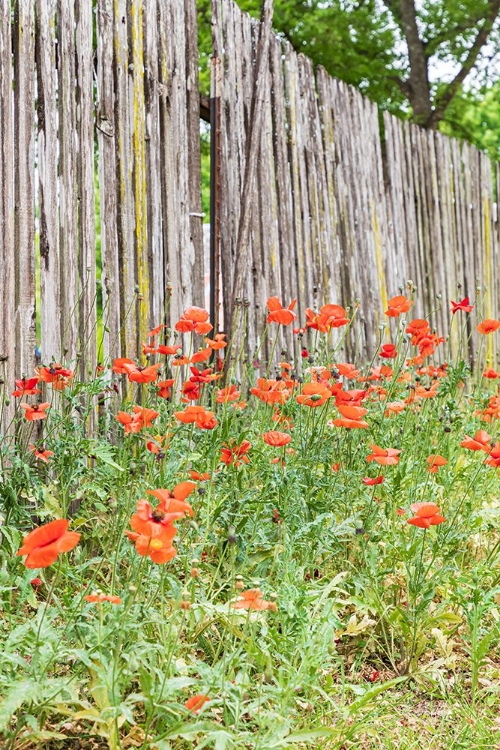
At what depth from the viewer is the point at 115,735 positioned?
1.84m

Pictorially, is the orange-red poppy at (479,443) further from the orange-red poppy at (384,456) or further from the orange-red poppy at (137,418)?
the orange-red poppy at (137,418)

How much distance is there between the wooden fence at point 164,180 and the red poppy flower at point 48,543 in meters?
1.74

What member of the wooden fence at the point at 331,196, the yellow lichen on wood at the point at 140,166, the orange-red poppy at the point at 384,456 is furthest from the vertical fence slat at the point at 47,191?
the orange-red poppy at the point at 384,456

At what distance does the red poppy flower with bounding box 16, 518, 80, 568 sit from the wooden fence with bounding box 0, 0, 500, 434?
1.74 meters

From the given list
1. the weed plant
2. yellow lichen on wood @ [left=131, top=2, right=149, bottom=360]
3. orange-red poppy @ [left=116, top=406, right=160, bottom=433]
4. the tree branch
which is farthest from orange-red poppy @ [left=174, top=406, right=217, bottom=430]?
the tree branch

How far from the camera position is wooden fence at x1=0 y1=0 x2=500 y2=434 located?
11.5ft

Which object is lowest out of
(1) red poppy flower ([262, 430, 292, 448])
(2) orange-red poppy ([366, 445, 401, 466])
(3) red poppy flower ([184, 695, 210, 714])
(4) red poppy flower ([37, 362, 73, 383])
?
(3) red poppy flower ([184, 695, 210, 714])

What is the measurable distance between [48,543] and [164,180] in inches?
117

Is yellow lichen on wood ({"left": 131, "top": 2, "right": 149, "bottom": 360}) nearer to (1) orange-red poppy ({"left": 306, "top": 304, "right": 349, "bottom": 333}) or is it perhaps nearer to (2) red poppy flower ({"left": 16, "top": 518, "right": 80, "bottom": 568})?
(1) orange-red poppy ({"left": 306, "top": 304, "right": 349, "bottom": 333})

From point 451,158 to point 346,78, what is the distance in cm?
361

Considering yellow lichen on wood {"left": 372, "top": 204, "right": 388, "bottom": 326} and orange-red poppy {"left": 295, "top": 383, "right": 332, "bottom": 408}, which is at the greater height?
yellow lichen on wood {"left": 372, "top": 204, "right": 388, "bottom": 326}

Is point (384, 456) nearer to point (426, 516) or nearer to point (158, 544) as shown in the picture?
point (426, 516)

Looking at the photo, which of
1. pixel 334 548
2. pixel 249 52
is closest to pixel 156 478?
pixel 334 548

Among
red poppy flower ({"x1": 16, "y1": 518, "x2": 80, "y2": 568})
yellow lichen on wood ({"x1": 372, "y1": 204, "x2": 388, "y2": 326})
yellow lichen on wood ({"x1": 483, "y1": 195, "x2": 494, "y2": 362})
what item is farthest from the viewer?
yellow lichen on wood ({"x1": 483, "y1": 195, "x2": 494, "y2": 362})
